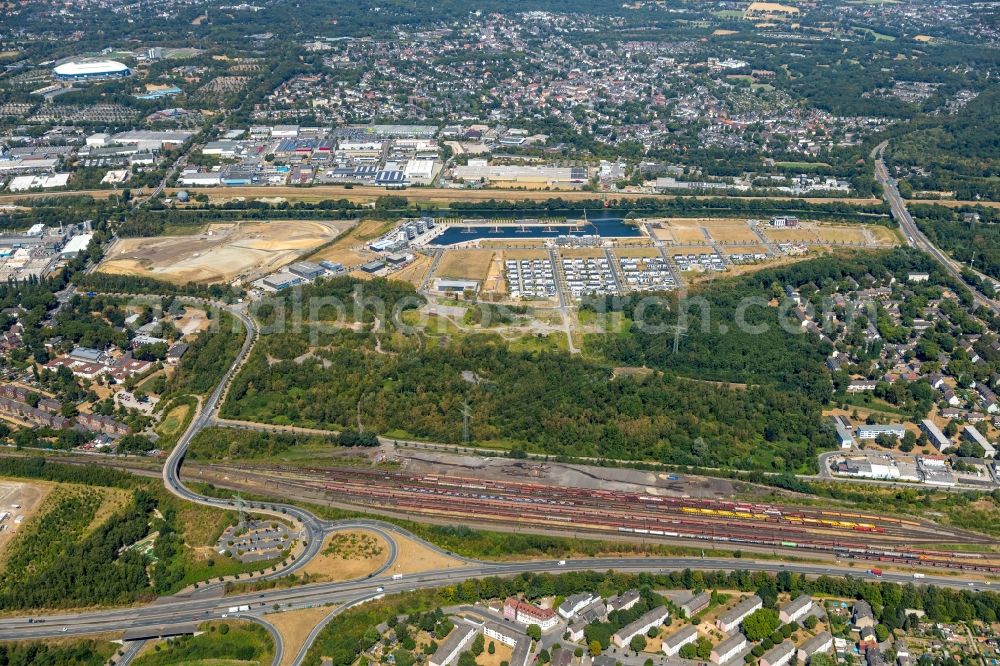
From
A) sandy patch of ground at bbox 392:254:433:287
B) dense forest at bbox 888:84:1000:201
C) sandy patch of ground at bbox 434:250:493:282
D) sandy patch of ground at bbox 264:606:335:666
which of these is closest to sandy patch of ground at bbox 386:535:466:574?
sandy patch of ground at bbox 264:606:335:666

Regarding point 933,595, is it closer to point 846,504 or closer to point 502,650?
point 846,504

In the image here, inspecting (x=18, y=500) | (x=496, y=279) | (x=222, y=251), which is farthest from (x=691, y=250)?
(x=18, y=500)

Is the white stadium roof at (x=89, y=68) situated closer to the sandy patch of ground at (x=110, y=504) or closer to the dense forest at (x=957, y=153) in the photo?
the sandy patch of ground at (x=110, y=504)

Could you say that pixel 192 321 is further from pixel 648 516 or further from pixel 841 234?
pixel 841 234

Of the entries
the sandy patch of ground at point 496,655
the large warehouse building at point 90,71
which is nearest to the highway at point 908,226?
the sandy patch of ground at point 496,655

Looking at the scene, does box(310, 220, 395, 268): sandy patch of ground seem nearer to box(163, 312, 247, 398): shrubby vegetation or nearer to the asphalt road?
box(163, 312, 247, 398): shrubby vegetation
